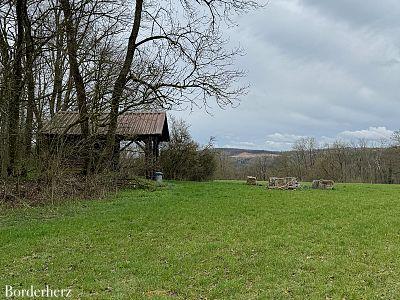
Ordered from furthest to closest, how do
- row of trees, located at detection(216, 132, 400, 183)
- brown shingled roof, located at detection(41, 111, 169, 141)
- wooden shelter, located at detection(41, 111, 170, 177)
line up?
row of trees, located at detection(216, 132, 400, 183), brown shingled roof, located at detection(41, 111, 169, 141), wooden shelter, located at detection(41, 111, 170, 177)

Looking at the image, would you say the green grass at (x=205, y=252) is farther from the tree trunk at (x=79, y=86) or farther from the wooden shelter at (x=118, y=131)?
the tree trunk at (x=79, y=86)

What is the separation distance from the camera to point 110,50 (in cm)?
1727

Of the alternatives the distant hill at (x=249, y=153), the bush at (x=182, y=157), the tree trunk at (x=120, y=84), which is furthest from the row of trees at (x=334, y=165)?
the tree trunk at (x=120, y=84)

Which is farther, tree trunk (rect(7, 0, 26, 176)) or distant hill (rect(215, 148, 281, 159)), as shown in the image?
distant hill (rect(215, 148, 281, 159))

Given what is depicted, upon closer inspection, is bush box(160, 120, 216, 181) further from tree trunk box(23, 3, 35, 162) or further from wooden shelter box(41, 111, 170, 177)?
tree trunk box(23, 3, 35, 162)

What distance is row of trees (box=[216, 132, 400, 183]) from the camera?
4425cm

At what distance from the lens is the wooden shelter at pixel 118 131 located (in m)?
15.2

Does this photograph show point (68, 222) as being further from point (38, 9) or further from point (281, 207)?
point (38, 9)

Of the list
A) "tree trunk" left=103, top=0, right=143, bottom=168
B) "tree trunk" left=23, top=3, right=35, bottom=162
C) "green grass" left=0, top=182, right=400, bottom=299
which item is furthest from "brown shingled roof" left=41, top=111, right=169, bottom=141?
"green grass" left=0, top=182, right=400, bottom=299

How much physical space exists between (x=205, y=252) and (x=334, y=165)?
4226 cm

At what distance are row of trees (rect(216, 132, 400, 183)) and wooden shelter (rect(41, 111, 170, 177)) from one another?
19.6m

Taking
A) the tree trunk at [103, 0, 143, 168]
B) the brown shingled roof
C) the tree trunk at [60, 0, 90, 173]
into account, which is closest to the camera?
the tree trunk at [60, 0, 90, 173]

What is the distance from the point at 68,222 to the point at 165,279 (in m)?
4.72

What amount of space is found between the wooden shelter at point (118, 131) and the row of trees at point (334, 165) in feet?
64.2
